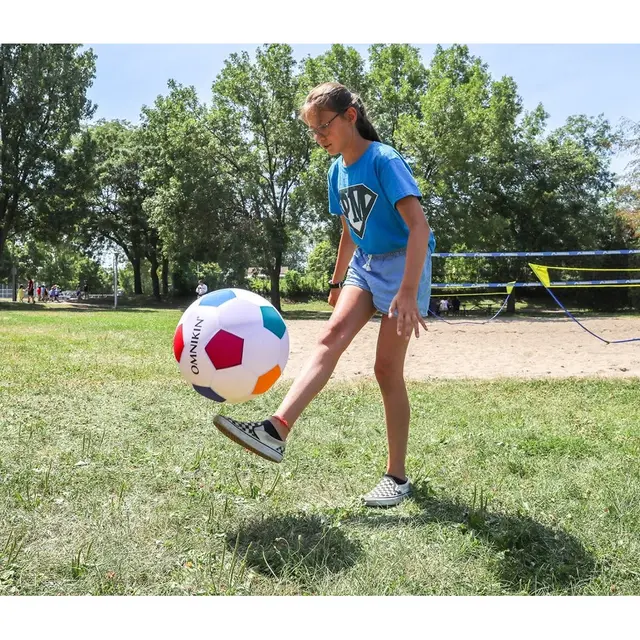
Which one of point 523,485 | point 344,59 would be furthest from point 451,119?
point 523,485

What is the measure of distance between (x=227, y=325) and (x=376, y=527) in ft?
3.79

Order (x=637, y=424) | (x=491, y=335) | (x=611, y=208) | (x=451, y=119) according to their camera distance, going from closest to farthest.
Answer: (x=637, y=424)
(x=491, y=335)
(x=451, y=119)
(x=611, y=208)

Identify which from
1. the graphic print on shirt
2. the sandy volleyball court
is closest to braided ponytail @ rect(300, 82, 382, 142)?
the graphic print on shirt

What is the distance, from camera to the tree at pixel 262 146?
96.7 feet

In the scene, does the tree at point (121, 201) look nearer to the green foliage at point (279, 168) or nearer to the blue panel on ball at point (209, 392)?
the green foliage at point (279, 168)

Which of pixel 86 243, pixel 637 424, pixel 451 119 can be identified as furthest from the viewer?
pixel 86 243

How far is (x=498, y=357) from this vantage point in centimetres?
942

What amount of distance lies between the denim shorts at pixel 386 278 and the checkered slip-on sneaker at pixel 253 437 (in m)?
0.84

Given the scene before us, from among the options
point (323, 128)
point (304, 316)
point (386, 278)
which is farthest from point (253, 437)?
point (304, 316)

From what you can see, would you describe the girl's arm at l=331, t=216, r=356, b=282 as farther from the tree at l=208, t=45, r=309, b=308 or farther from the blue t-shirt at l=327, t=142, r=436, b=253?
the tree at l=208, t=45, r=309, b=308

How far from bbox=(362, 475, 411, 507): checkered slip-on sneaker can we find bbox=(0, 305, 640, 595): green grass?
70 millimetres

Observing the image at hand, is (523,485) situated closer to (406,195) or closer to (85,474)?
(406,195)

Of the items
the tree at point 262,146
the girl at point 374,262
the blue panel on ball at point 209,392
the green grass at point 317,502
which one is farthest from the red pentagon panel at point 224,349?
the tree at point 262,146

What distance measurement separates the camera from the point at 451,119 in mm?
24984
